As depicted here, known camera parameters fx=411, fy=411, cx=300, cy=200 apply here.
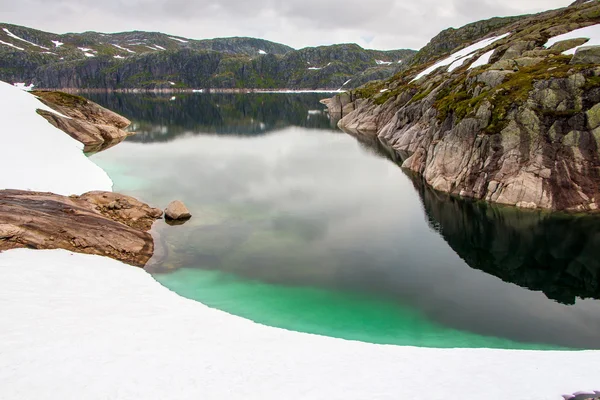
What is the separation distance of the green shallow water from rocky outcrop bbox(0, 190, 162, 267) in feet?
17.6

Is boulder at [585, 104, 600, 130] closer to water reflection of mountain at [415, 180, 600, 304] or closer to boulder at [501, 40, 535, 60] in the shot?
water reflection of mountain at [415, 180, 600, 304]

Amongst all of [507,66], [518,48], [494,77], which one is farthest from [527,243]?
[518,48]

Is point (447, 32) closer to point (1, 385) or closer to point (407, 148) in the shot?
point (407, 148)

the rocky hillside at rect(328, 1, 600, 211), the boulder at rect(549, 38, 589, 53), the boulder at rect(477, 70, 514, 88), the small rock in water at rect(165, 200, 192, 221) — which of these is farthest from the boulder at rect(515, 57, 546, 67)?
the small rock in water at rect(165, 200, 192, 221)

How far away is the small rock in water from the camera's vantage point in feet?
151

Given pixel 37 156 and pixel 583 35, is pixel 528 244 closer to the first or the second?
pixel 37 156

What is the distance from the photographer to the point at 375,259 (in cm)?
3659

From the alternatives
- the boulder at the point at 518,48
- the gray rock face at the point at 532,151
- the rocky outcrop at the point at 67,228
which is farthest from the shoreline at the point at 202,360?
the boulder at the point at 518,48

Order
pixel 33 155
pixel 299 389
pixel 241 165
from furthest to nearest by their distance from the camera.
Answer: pixel 241 165, pixel 33 155, pixel 299 389

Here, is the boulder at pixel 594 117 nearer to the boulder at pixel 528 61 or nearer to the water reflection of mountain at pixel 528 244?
the water reflection of mountain at pixel 528 244

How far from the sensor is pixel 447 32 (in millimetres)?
191000

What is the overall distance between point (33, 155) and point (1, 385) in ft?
174

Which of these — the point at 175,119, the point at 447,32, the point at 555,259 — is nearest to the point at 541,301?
the point at 555,259

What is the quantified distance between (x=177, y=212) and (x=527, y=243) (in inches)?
1443
